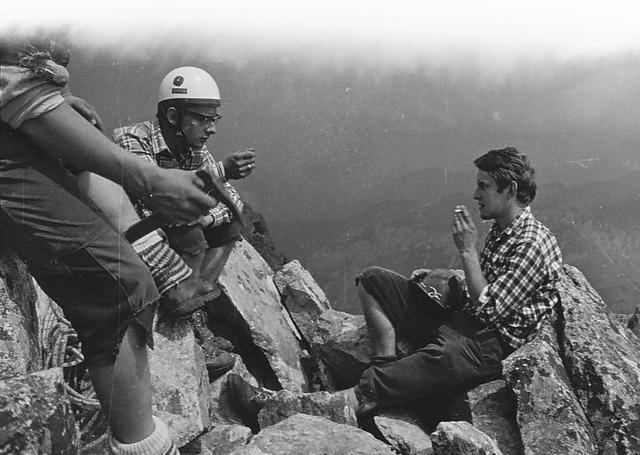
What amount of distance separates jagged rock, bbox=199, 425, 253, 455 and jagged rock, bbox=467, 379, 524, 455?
1580mm

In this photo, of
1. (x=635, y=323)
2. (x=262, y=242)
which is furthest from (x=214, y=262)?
(x=262, y=242)

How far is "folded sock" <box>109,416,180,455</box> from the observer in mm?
2428

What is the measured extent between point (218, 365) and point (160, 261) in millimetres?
1459

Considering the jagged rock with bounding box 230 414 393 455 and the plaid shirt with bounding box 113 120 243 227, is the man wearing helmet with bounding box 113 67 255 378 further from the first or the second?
the jagged rock with bounding box 230 414 393 455

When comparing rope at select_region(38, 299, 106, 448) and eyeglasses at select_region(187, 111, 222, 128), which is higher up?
eyeglasses at select_region(187, 111, 222, 128)

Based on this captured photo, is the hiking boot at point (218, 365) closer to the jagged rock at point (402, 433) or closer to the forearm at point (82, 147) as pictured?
the jagged rock at point (402, 433)

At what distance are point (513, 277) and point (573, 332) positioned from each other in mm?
577

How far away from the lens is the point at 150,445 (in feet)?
8.07

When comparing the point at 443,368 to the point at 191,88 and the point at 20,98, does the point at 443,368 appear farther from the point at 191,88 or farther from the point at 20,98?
the point at 20,98

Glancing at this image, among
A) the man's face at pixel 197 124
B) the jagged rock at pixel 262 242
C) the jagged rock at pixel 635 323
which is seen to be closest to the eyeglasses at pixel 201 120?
the man's face at pixel 197 124

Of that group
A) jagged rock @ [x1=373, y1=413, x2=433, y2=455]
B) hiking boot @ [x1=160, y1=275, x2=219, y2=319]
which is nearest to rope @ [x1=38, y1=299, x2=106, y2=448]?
hiking boot @ [x1=160, y1=275, x2=219, y2=319]

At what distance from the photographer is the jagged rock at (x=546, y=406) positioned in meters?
3.98

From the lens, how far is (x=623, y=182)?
294 feet

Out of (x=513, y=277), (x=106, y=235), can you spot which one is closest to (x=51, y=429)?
(x=106, y=235)
